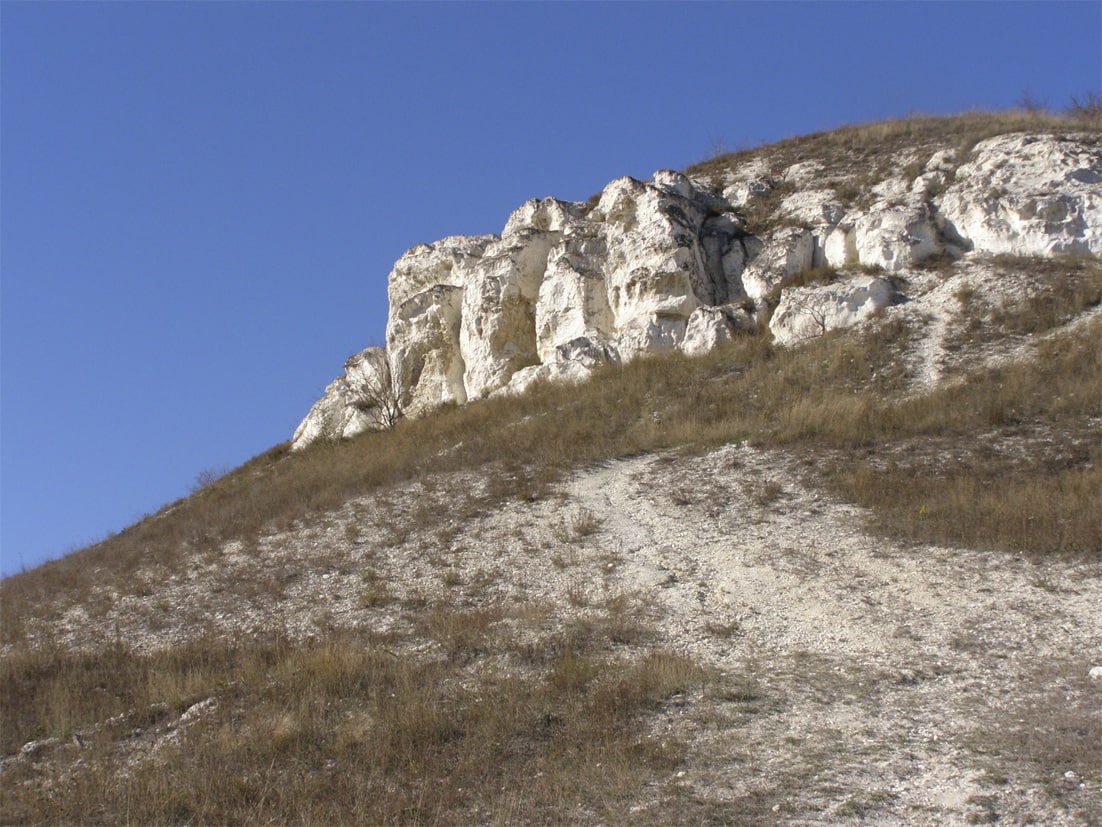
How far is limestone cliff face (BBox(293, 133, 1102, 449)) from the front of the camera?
21.3 metres

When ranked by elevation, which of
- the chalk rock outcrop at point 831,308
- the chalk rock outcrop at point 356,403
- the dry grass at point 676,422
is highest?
the chalk rock outcrop at point 356,403

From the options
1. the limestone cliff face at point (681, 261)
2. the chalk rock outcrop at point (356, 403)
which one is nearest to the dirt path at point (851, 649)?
the limestone cliff face at point (681, 261)

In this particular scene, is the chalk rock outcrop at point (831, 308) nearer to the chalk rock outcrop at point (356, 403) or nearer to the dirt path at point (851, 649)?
the dirt path at point (851, 649)

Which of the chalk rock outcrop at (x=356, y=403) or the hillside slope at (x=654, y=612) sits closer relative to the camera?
the hillside slope at (x=654, y=612)

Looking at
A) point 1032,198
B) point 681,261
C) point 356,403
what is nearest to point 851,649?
point 681,261

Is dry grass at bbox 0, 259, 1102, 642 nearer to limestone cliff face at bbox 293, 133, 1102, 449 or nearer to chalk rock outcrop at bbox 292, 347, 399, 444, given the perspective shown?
limestone cliff face at bbox 293, 133, 1102, 449

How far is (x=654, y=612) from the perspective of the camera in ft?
35.3

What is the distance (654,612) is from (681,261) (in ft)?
44.8

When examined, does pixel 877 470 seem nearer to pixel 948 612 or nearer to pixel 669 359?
pixel 948 612

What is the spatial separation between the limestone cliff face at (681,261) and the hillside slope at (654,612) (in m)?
1.15

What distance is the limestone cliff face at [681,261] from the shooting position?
70.0 feet

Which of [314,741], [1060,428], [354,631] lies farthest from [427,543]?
[1060,428]

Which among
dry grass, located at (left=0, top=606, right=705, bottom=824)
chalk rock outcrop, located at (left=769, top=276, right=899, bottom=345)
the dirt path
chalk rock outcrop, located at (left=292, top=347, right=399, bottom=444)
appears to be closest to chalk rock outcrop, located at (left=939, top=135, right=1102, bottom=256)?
chalk rock outcrop, located at (left=769, top=276, right=899, bottom=345)

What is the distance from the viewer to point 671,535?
1318 cm
